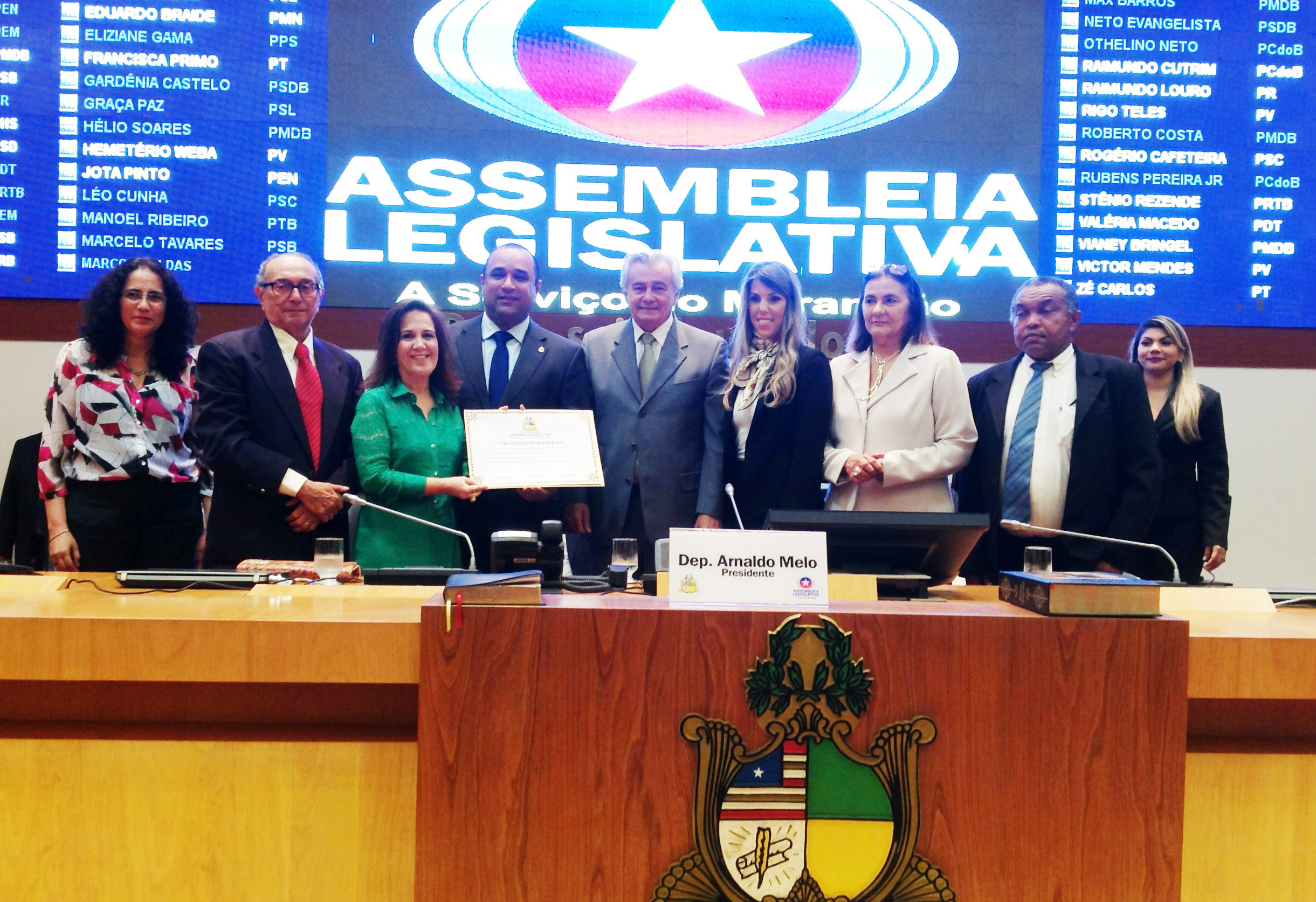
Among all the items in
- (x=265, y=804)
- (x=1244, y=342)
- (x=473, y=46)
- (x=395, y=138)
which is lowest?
(x=265, y=804)

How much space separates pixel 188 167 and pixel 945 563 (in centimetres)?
323

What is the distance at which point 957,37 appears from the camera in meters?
3.91

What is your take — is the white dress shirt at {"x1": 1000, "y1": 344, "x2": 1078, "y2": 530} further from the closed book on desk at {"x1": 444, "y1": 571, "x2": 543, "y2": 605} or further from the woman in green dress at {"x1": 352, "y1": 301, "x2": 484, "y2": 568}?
the closed book on desk at {"x1": 444, "y1": 571, "x2": 543, "y2": 605}

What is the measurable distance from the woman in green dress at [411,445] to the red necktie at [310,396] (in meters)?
0.16

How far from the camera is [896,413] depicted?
2945 mm

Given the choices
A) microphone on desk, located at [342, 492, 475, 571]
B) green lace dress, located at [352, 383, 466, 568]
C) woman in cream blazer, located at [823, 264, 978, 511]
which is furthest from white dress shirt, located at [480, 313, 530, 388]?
woman in cream blazer, located at [823, 264, 978, 511]

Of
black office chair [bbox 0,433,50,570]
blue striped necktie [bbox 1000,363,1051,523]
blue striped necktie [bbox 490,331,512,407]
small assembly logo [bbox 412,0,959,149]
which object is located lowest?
black office chair [bbox 0,433,50,570]

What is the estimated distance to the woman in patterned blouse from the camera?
294 centimetres

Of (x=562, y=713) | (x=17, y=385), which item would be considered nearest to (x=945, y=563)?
(x=562, y=713)

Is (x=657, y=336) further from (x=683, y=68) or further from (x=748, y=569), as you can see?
(x=748, y=569)

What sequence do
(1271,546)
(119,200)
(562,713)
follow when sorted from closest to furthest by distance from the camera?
1. (562,713)
2. (119,200)
3. (1271,546)

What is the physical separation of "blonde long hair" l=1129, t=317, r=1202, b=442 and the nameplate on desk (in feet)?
7.99

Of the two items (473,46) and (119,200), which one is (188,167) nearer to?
(119,200)

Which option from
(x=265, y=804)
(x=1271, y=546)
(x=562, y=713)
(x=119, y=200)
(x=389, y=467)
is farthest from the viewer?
(x=1271, y=546)
